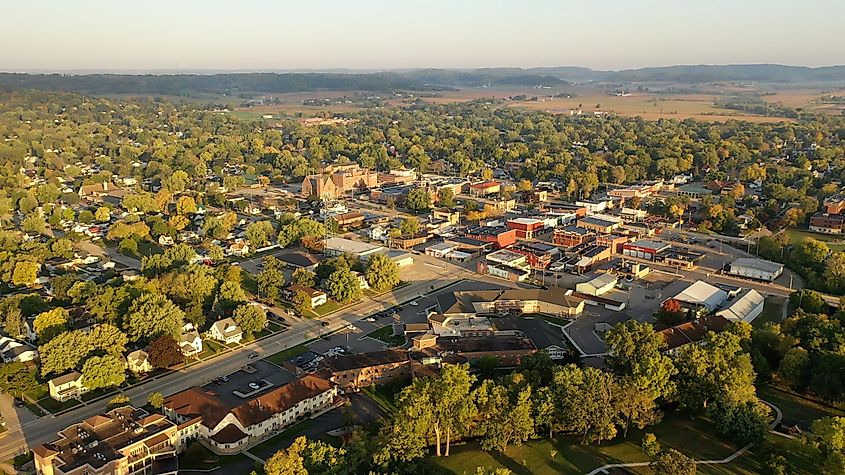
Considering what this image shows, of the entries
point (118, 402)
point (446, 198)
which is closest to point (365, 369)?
point (118, 402)

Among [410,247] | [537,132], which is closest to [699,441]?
[410,247]

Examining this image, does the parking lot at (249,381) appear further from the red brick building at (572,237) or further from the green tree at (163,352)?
the red brick building at (572,237)

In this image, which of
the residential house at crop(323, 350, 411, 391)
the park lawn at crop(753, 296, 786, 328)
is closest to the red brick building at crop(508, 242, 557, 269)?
the park lawn at crop(753, 296, 786, 328)

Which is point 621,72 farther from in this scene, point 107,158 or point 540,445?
point 540,445

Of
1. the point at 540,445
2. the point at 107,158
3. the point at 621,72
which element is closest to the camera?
the point at 540,445

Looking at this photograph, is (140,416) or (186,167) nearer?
(140,416)

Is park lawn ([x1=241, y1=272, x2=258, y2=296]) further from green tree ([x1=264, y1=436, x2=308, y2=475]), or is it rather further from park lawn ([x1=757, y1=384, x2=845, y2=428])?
park lawn ([x1=757, y1=384, x2=845, y2=428])

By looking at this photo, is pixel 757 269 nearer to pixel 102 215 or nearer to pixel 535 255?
pixel 535 255
